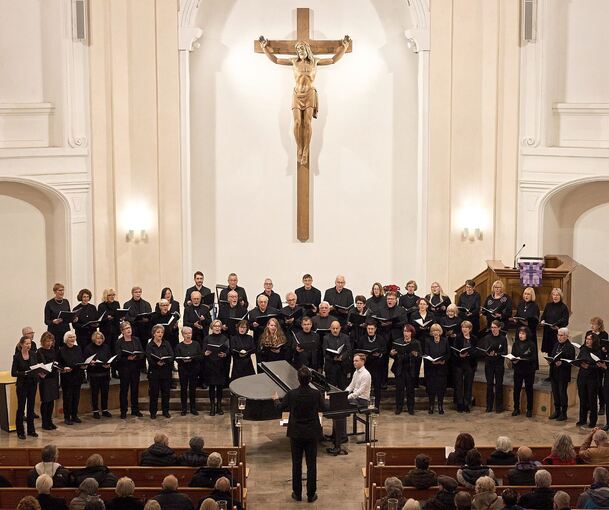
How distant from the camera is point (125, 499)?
9.18m

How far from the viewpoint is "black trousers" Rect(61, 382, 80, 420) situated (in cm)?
1409

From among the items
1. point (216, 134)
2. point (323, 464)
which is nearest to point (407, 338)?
point (323, 464)

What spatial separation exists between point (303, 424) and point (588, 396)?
4298mm

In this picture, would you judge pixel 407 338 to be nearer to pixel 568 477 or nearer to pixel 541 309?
pixel 541 309

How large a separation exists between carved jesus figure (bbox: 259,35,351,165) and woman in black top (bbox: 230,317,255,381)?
410cm

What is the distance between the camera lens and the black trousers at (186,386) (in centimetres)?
1441

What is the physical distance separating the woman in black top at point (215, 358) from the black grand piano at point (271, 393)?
3.35 ft

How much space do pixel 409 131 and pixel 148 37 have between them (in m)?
4.32

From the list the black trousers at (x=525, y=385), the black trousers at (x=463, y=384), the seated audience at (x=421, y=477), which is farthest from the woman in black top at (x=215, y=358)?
the seated audience at (x=421, y=477)

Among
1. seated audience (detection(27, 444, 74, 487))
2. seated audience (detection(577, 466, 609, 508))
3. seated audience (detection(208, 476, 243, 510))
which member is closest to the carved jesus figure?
seated audience (detection(27, 444, 74, 487))

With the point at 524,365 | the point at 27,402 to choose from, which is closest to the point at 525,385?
the point at 524,365

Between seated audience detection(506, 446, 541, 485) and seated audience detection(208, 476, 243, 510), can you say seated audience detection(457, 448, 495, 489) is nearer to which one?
seated audience detection(506, 446, 541, 485)

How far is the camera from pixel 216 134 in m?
17.8

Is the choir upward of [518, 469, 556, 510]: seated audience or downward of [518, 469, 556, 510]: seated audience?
upward
